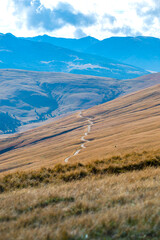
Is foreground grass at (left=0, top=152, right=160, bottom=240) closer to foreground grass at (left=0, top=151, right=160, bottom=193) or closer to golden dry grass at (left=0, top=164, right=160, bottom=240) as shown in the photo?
golden dry grass at (left=0, top=164, right=160, bottom=240)

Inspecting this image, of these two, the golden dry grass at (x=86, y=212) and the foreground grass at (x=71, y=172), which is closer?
the golden dry grass at (x=86, y=212)

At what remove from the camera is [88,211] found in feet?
24.3

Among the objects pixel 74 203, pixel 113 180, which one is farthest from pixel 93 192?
pixel 113 180

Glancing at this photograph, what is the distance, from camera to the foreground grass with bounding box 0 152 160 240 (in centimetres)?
600

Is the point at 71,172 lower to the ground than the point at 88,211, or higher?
lower

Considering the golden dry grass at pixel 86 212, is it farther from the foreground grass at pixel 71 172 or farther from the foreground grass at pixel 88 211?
the foreground grass at pixel 71 172

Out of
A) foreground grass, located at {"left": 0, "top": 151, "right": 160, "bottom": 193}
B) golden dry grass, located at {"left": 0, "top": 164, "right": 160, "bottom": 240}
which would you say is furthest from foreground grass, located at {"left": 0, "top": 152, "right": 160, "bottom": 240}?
foreground grass, located at {"left": 0, "top": 151, "right": 160, "bottom": 193}

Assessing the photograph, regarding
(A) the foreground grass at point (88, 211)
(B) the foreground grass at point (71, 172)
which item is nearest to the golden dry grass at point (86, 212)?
(A) the foreground grass at point (88, 211)

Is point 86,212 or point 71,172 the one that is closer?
point 86,212

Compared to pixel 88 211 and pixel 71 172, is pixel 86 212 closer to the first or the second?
pixel 88 211

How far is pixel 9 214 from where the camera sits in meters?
7.56

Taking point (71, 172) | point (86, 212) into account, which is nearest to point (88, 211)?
point (86, 212)

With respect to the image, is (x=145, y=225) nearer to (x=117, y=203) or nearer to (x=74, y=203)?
(x=117, y=203)

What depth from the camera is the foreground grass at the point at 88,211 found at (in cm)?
600
